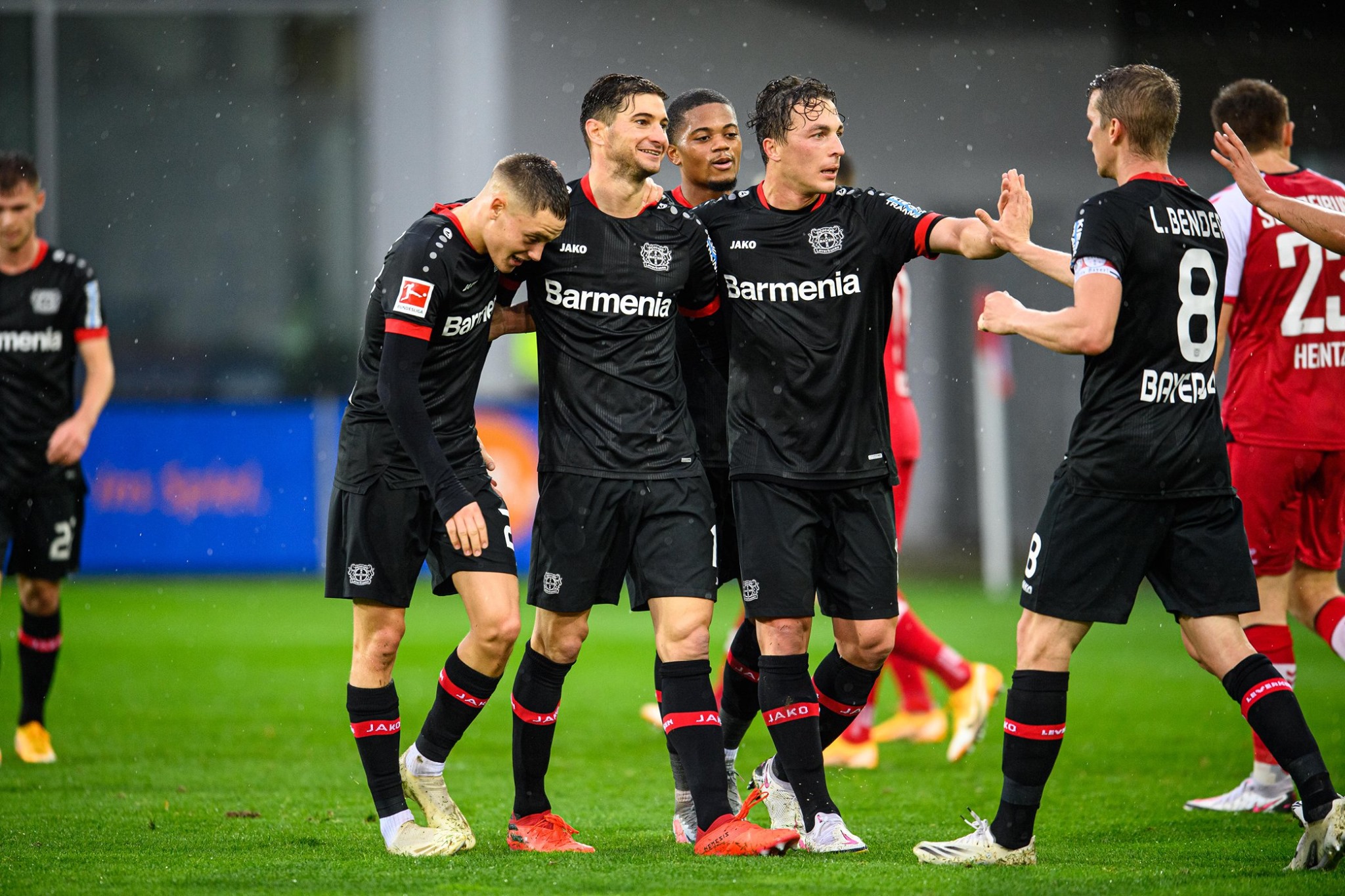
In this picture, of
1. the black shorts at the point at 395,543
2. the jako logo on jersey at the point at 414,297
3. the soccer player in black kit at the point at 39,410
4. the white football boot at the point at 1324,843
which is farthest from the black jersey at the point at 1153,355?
the soccer player in black kit at the point at 39,410

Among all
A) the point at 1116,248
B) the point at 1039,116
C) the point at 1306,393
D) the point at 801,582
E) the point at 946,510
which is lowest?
the point at 946,510

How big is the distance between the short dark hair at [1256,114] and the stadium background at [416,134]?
12.2 meters

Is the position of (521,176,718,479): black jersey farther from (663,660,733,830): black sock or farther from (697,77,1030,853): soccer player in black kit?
(663,660,733,830): black sock

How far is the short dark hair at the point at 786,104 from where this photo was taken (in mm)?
4945

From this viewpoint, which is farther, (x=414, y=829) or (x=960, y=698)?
(x=960, y=698)

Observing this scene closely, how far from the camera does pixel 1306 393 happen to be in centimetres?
576

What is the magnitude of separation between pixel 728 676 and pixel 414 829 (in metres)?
1.32

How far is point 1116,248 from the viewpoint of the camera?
4.35 meters

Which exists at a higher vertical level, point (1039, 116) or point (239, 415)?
point (1039, 116)

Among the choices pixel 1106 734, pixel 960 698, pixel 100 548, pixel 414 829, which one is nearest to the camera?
pixel 414 829

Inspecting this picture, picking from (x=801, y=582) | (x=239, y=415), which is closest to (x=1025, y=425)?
(x=239, y=415)

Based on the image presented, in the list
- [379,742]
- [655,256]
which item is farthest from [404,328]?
[379,742]

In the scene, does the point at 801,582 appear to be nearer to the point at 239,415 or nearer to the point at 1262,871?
the point at 1262,871

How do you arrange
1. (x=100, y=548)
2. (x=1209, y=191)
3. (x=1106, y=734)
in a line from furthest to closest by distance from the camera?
(x=1209, y=191) < (x=100, y=548) < (x=1106, y=734)
